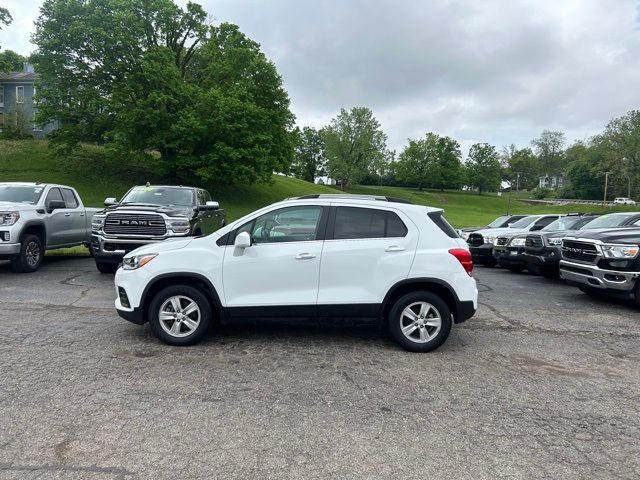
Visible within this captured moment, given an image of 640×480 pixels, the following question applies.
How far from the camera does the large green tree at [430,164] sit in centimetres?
9606

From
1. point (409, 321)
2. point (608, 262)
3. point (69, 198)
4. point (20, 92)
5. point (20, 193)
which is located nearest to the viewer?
point (409, 321)

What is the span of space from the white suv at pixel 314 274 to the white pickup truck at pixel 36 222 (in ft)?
19.4

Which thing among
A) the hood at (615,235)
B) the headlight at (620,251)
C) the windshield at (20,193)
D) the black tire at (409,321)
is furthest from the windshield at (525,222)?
the windshield at (20,193)

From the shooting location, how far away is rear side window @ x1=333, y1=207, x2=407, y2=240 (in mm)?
5348

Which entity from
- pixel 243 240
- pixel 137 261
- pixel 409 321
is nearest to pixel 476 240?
pixel 409 321

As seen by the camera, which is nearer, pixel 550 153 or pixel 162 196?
pixel 162 196

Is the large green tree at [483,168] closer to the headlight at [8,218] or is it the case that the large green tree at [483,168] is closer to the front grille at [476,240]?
the front grille at [476,240]

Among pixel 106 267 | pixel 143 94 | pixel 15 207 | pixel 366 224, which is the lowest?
pixel 106 267

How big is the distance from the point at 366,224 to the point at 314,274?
848 millimetres

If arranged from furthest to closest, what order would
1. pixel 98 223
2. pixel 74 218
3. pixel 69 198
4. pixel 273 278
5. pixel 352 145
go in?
1. pixel 352 145
2. pixel 69 198
3. pixel 74 218
4. pixel 98 223
5. pixel 273 278

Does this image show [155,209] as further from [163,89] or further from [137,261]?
[163,89]

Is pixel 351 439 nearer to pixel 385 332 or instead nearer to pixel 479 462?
pixel 479 462

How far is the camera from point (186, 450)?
3.18 m

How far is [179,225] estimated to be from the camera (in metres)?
9.22
